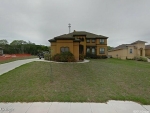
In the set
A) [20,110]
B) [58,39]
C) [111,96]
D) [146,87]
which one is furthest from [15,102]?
[58,39]

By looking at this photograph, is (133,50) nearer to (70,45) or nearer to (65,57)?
(70,45)

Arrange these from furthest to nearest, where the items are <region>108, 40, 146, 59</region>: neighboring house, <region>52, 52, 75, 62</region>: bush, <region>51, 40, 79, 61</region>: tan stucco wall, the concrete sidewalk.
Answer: <region>108, 40, 146, 59</region>: neighboring house < <region>51, 40, 79, 61</region>: tan stucco wall < <region>52, 52, 75, 62</region>: bush < the concrete sidewalk

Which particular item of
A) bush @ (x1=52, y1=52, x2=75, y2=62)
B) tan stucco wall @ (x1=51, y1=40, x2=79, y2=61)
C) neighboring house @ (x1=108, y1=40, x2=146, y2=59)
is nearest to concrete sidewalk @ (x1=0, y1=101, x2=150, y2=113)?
bush @ (x1=52, y1=52, x2=75, y2=62)

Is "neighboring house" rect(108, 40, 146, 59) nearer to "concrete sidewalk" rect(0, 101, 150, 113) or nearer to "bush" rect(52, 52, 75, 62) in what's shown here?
"bush" rect(52, 52, 75, 62)

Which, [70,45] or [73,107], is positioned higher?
[70,45]

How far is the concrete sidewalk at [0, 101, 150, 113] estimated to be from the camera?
3.86 metres

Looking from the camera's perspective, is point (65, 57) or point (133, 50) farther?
point (133, 50)

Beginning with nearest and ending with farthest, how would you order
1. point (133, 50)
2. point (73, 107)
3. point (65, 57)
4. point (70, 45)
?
point (73, 107), point (65, 57), point (70, 45), point (133, 50)

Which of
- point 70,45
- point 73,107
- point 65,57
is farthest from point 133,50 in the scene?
point 73,107

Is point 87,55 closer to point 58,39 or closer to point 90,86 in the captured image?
point 58,39

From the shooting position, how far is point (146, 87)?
632cm

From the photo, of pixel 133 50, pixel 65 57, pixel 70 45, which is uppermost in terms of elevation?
pixel 70 45

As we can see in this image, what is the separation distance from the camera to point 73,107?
410 cm

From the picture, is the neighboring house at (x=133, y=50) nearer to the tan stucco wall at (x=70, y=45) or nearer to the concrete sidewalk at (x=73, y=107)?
the tan stucco wall at (x=70, y=45)
